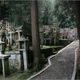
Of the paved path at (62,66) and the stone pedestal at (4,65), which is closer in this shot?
the paved path at (62,66)

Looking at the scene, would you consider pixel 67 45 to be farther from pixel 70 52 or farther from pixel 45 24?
pixel 45 24

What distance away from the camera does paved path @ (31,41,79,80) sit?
1.88 m

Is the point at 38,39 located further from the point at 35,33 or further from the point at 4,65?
the point at 4,65

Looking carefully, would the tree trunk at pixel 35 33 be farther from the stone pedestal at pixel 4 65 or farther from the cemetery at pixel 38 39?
the stone pedestal at pixel 4 65

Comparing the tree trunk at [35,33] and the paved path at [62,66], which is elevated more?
the tree trunk at [35,33]

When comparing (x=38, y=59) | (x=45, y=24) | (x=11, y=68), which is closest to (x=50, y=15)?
(x=45, y=24)

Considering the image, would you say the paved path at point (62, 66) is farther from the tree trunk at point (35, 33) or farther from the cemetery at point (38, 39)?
the tree trunk at point (35, 33)

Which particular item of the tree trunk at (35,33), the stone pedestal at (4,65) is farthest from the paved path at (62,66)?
the stone pedestal at (4,65)

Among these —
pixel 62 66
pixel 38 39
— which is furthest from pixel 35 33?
pixel 62 66

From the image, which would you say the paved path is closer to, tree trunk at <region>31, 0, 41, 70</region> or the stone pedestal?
tree trunk at <region>31, 0, 41, 70</region>

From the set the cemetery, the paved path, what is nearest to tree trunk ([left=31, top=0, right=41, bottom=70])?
the cemetery

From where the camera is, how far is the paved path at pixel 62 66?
1.88 m

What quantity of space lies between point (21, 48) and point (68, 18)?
51 centimetres

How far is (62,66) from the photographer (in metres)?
1.93
